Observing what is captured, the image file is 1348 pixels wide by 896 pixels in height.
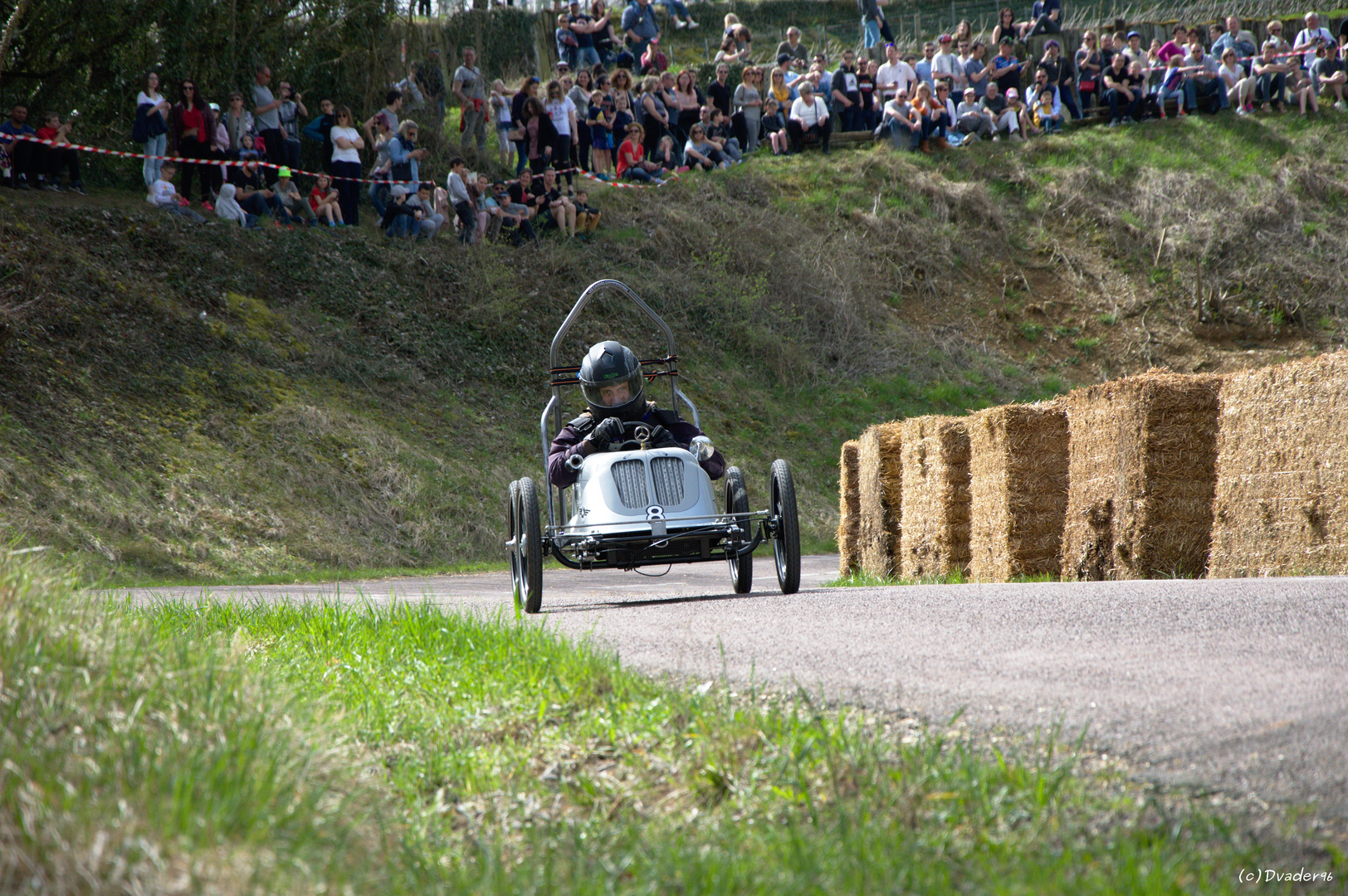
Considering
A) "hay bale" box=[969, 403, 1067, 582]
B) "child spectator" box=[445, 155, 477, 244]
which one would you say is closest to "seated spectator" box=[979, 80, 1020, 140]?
"child spectator" box=[445, 155, 477, 244]

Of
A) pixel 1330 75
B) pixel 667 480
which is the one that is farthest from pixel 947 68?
pixel 667 480

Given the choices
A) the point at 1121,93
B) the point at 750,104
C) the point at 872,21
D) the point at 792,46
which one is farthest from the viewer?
the point at 872,21

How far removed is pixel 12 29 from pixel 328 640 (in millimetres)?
10899

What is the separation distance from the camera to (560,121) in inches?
885

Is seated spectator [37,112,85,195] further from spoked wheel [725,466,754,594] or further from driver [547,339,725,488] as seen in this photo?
spoked wheel [725,466,754,594]

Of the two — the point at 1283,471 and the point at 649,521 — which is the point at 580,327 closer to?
the point at 649,521

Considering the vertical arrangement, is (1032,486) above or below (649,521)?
above

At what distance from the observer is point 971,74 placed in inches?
1112

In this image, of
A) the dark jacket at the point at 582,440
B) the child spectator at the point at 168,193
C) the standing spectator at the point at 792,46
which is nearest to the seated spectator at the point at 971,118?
the standing spectator at the point at 792,46

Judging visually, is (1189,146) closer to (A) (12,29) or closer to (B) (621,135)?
(B) (621,135)

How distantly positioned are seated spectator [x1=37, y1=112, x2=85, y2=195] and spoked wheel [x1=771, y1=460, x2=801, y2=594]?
14558 mm

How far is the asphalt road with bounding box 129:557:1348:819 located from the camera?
3322 mm

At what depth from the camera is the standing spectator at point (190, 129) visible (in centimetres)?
1803

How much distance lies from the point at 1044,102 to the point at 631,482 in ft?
82.7
